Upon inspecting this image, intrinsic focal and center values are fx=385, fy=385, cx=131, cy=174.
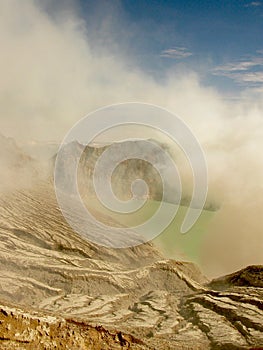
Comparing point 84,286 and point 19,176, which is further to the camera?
point 19,176

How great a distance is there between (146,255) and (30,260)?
29864 mm

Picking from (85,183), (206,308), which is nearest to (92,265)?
(206,308)

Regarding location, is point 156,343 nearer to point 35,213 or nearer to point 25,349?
point 25,349

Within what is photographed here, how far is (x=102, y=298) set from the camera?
1865 inches

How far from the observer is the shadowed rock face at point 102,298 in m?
20.4

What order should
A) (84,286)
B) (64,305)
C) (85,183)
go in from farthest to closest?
(85,183), (84,286), (64,305)

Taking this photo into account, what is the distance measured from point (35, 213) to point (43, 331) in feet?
213

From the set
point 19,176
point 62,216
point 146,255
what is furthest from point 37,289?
point 19,176

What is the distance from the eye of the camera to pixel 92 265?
5962 centimetres

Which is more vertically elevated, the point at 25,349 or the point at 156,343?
the point at 156,343

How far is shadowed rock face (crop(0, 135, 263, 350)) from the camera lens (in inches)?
805

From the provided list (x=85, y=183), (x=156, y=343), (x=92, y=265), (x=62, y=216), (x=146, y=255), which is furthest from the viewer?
(x=85, y=183)

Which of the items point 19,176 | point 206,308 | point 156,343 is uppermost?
point 19,176

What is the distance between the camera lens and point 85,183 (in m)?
197
